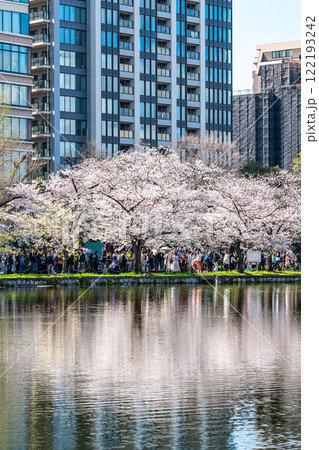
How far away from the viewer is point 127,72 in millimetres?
108125

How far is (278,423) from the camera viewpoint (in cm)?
1133

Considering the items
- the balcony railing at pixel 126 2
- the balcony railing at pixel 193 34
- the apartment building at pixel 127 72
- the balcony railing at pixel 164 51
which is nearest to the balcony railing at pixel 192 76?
the apartment building at pixel 127 72

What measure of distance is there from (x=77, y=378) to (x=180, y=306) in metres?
16.1

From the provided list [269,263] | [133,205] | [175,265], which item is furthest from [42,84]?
[175,265]

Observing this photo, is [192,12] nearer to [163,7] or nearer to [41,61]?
[163,7]

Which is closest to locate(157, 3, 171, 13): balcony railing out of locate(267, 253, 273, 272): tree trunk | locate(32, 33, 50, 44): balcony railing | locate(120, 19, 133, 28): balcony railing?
locate(120, 19, 133, 28): balcony railing

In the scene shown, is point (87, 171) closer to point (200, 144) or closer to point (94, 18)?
point (200, 144)

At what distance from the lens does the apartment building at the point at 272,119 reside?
457 feet

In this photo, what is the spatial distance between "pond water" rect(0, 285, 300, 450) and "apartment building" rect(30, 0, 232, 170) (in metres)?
71.6

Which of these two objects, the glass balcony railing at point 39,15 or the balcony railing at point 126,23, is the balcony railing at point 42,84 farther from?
the balcony railing at point 126,23

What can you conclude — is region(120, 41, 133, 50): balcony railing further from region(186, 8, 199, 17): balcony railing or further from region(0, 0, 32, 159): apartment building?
region(0, 0, 32, 159): apartment building

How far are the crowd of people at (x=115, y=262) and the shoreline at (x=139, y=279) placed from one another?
10.9ft
